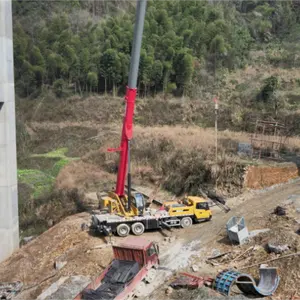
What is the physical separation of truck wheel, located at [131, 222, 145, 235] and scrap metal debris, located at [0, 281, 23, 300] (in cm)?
403

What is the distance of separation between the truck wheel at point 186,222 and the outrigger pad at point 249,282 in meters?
4.27

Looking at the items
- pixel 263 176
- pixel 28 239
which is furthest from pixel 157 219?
pixel 263 176

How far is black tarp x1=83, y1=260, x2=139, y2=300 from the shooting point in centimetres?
1077

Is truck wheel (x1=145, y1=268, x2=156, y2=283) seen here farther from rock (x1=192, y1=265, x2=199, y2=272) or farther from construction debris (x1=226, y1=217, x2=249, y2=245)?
construction debris (x1=226, y1=217, x2=249, y2=245)

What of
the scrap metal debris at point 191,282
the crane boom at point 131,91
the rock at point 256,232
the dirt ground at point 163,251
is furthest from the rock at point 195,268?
the crane boom at point 131,91

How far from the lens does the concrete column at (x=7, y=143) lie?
15.5 m

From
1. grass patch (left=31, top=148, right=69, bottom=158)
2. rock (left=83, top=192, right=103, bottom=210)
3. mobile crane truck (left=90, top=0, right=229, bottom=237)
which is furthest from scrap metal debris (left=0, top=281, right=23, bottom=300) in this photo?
grass patch (left=31, top=148, right=69, bottom=158)

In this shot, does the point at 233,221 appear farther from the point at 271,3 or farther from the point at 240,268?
the point at 271,3

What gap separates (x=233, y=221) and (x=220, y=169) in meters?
5.18

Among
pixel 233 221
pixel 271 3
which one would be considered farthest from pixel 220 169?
pixel 271 3

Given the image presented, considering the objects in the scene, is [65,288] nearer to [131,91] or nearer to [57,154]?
[131,91]

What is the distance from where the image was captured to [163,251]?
46.3ft

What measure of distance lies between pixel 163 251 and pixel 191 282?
8.95 feet

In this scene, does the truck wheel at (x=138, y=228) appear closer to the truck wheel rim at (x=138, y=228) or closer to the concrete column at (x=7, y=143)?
the truck wheel rim at (x=138, y=228)
